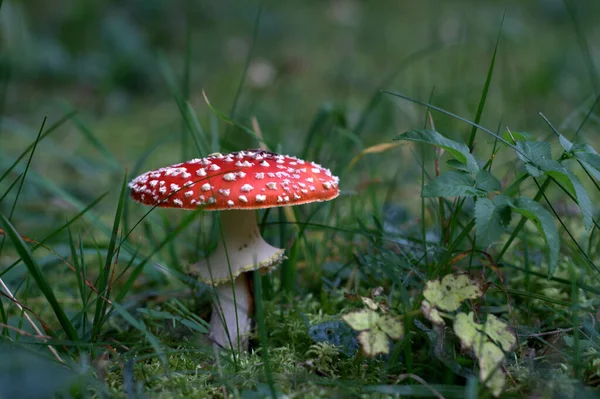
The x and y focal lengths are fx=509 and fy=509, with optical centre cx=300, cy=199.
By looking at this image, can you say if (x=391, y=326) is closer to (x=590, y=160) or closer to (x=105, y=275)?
(x=590, y=160)

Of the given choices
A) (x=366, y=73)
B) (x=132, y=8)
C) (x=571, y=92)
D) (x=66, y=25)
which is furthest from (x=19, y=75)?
(x=571, y=92)

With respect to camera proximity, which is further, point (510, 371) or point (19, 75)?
point (19, 75)

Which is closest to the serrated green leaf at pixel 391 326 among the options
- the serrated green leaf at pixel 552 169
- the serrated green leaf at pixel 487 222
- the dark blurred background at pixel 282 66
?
the serrated green leaf at pixel 487 222

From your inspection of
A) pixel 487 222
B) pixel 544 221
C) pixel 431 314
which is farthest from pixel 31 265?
pixel 544 221

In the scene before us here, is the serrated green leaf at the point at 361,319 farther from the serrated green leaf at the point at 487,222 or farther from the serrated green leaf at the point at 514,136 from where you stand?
the serrated green leaf at the point at 514,136

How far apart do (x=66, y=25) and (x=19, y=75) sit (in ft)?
6.71

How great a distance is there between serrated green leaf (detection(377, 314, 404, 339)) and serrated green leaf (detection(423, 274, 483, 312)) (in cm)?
10

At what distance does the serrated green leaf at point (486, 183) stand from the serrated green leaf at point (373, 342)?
0.47 m

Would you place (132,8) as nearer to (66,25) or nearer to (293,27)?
(66,25)

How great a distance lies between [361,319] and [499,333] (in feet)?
1.17

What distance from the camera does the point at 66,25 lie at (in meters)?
8.76

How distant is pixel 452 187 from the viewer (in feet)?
4.41

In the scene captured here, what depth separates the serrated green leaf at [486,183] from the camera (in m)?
1.37

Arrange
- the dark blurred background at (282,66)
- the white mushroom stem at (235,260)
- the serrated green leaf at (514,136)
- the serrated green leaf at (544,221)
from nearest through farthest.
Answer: the serrated green leaf at (544,221) < the serrated green leaf at (514,136) < the white mushroom stem at (235,260) < the dark blurred background at (282,66)
